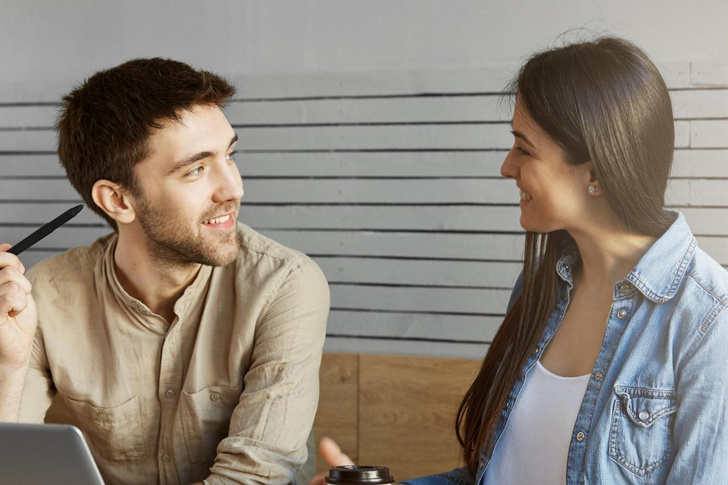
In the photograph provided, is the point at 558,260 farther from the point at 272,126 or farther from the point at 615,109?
the point at 272,126

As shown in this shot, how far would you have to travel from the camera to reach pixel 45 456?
109cm

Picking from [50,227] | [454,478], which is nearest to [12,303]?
[50,227]

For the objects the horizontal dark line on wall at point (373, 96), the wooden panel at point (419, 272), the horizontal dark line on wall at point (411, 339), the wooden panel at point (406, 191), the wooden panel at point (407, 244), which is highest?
the horizontal dark line on wall at point (373, 96)

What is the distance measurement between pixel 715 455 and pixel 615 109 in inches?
22.4

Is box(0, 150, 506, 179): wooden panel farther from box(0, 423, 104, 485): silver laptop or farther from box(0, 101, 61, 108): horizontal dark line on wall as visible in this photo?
box(0, 423, 104, 485): silver laptop

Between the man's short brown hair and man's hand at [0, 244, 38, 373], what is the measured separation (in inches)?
11.1

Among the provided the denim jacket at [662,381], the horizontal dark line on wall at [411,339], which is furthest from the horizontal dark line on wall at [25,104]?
the denim jacket at [662,381]

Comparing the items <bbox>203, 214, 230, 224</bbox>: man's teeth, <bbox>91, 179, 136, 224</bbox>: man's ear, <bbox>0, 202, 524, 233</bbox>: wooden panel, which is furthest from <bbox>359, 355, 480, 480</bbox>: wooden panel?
<bbox>91, 179, 136, 224</bbox>: man's ear

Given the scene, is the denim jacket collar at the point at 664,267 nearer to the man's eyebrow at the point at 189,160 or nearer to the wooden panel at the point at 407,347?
the man's eyebrow at the point at 189,160

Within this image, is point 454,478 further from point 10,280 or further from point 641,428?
point 10,280

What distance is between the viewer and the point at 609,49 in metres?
1.46

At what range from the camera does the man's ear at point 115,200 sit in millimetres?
1904

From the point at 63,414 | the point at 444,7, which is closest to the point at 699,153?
the point at 444,7

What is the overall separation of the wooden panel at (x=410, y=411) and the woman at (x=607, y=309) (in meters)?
0.81
